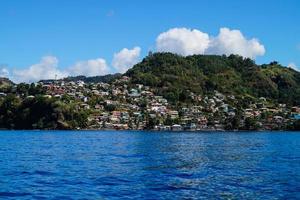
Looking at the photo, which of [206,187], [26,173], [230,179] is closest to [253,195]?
[206,187]

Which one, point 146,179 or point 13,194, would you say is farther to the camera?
point 146,179

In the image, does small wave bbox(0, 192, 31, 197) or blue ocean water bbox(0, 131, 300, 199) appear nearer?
small wave bbox(0, 192, 31, 197)

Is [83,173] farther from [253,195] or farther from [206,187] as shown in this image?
[253,195]

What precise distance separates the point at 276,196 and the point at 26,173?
80.5 feet

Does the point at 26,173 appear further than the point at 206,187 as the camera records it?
Yes

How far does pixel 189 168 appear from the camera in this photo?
56.6 m

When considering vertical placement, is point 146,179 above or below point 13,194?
above

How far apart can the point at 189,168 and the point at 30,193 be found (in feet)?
76.1

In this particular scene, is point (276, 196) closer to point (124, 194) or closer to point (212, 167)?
point (124, 194)

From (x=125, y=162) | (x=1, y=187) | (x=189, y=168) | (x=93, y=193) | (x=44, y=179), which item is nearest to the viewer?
(x=93, y=193)

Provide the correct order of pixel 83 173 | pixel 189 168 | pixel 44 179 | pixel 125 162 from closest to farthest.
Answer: pixel 44 179 < pixel 83 173 < pixel 189 168 < pixel 125 162

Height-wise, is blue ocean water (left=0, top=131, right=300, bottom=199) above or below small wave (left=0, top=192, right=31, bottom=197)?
above

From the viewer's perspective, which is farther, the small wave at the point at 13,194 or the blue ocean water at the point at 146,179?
the blue ocean water at the point at 146,179

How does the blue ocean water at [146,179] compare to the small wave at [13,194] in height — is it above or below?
above
